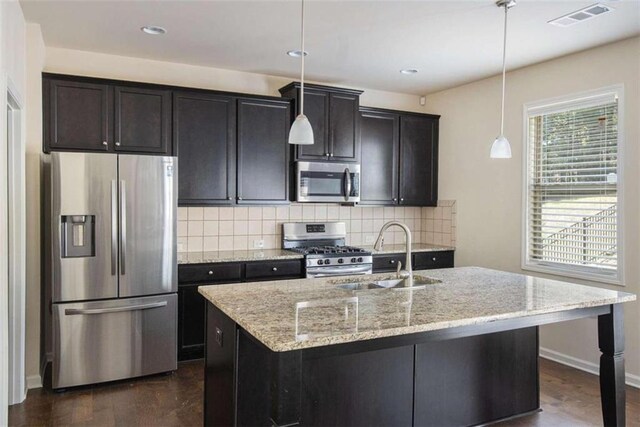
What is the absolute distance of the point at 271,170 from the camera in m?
4.41

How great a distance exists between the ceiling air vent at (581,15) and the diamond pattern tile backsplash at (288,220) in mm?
2288

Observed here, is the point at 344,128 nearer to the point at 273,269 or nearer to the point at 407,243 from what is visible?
the point at 273,269

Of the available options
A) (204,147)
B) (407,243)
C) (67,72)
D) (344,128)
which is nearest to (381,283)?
(407,243)

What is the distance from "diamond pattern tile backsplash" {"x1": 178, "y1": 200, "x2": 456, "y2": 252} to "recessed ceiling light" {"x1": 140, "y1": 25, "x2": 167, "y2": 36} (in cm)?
→ 157

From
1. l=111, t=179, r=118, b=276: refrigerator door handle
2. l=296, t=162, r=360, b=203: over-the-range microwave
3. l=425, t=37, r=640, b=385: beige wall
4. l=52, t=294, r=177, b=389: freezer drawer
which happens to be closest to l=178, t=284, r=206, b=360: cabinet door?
l=52, t=294, r=177, b=389: freezer drawer

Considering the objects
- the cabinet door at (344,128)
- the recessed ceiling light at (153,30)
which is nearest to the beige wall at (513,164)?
the cabinet door at (344,128)

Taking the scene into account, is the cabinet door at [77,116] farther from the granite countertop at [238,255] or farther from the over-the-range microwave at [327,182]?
the over-the-range microwave at [327,182]

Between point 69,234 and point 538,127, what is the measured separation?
395 cm

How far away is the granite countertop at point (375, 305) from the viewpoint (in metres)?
1.74

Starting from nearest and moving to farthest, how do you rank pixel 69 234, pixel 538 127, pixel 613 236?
pixel 69 234
pixel 613 236
pixel 538 127

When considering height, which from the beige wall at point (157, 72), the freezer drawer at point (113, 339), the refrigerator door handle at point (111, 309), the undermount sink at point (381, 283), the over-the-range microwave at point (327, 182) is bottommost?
the freezer drawer at point (113, 339)

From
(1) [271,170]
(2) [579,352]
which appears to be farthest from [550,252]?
(1) [271,170]

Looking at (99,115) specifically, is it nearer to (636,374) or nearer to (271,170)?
(271,170)

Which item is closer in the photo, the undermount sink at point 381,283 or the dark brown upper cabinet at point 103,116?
the undermount sink at point 381,283
